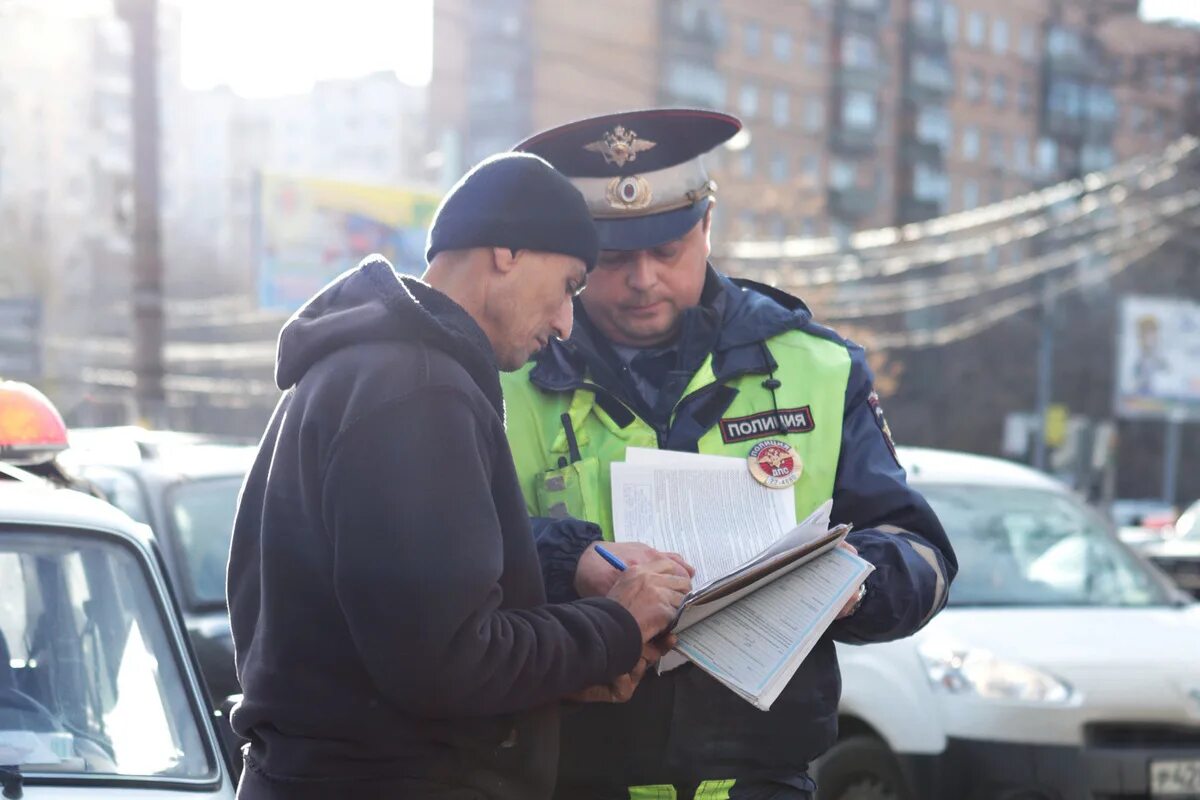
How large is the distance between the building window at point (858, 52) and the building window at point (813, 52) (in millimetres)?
807

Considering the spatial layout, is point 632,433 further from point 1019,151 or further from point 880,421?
point 1019,151

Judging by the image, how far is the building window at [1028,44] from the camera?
227ft

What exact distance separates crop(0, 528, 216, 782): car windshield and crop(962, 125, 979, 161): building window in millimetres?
67836

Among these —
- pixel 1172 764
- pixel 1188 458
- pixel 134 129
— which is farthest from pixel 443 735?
pixel 1188 458

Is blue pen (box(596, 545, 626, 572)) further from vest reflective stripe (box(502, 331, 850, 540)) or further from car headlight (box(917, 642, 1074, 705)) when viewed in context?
car headlight (box(917, 642, 1074, 705))

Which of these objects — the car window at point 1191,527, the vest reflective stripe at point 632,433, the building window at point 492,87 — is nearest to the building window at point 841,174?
the building window at point 492,87

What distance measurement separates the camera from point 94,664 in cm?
329

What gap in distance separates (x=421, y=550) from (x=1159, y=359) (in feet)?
145

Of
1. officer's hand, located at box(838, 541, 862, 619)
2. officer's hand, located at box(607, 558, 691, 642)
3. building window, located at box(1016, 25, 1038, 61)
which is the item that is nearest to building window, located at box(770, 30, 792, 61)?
building window, located at box(1016, 25, 1038, 61)

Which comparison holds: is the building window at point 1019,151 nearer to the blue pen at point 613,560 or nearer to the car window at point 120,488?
the car window at point 120,488

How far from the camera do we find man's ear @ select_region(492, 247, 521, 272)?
91.5 inches

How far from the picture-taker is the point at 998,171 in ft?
231

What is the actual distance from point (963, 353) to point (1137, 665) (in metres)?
51.7

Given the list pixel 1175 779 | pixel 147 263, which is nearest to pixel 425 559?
pixel 1175 779
